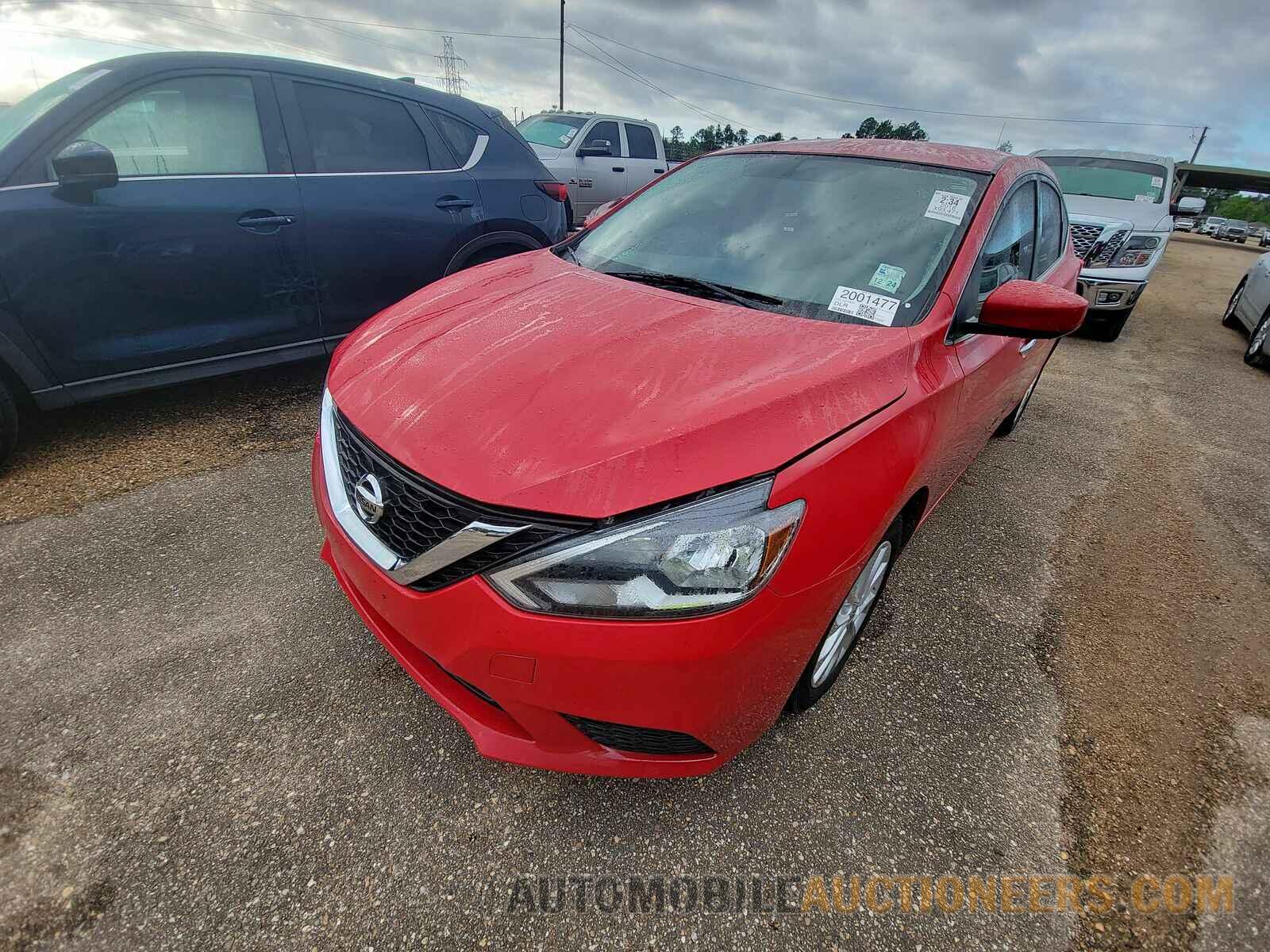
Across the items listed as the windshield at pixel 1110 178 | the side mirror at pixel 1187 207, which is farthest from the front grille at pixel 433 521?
the side mirror at pixel 1187 207

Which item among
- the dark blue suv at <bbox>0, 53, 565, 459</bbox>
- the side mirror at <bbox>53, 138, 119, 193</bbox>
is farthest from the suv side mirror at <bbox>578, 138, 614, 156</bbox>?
the side mirror at <bbox>53, 138, 119, 193</bbox>

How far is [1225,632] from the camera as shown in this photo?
8.01ft

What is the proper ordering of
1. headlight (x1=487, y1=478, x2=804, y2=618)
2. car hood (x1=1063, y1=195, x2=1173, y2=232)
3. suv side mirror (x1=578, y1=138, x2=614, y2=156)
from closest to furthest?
headlight (x1=487, y1=478, x2=804, y2=618) < car hood (x1=1063, y1=195, x2=1173, y2=232) < suv side mirror (x1=578, y1=138, x2=614, y2=156)

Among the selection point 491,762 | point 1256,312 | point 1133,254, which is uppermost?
point 1133,254

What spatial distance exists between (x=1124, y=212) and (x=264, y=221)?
26.2 ft

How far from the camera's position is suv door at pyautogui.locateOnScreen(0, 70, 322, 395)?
2582mm

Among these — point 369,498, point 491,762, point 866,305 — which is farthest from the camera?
point 866,305

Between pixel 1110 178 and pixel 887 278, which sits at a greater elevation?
pixel 1110 178

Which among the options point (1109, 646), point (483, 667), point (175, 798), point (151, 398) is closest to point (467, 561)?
point (483, 667)

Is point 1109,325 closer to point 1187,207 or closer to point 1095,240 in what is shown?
point 1095,240

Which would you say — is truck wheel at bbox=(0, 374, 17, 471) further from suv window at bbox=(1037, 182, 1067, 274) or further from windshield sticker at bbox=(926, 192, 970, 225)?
suv window at bbox=(1037, 182, 1067, 274)

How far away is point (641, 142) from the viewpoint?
951 centimetres

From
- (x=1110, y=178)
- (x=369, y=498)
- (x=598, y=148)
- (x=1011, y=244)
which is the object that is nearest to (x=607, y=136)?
(x=598, y=148)

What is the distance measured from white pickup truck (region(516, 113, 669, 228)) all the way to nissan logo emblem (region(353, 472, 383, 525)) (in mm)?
7670
